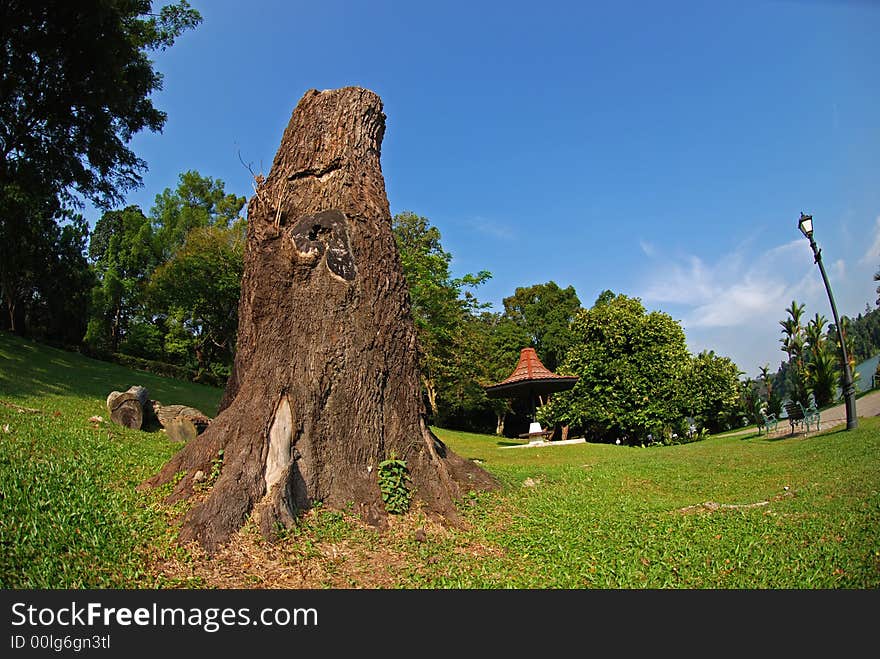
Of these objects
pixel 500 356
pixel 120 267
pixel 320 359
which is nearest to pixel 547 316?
pixel 500 356

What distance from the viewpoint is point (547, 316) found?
38.1 m

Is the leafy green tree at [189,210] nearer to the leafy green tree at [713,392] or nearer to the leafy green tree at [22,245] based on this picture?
the leafy green tree at [22,245]

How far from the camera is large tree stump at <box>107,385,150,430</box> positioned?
9.46 m

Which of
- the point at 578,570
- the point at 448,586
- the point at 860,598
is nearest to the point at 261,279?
the point at 448,586

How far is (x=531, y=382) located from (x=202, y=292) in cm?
2157

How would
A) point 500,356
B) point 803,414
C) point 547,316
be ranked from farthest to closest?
1. point 547,316
2. point 500,356
3. point 803,414

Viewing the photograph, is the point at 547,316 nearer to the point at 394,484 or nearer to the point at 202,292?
the point at 202,292

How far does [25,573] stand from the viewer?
137 inches

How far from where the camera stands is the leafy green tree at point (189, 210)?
36812 mm

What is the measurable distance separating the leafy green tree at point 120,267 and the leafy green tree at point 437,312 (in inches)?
691

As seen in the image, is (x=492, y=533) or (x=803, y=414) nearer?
(x=492, y=533)

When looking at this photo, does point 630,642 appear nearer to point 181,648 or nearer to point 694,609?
point 694,609

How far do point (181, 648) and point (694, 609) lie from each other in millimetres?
3207

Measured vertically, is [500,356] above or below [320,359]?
above
